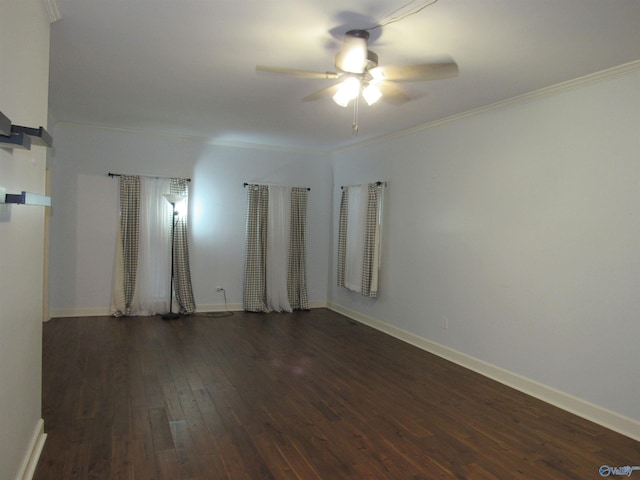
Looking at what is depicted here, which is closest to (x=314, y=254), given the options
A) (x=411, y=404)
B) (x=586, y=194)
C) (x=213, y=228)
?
(x=213, y=228)

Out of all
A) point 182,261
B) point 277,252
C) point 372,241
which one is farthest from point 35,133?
point 277,252

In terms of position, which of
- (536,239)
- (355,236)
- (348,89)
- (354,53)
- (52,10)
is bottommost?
(355,236)

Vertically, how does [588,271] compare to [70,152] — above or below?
below

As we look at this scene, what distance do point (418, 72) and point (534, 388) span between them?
2.69 meters

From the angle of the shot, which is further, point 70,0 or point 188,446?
point 188,446

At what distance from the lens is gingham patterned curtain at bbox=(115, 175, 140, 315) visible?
5.64 m

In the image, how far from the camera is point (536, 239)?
355 cm

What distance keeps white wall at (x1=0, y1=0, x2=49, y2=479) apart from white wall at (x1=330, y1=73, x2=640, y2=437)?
3.51 m

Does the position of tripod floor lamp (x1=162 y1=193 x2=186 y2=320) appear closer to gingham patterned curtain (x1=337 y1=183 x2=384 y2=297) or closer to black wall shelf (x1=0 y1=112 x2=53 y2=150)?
gingham patterned curtain (x1=337 y1=183 x2=384 y2=297)

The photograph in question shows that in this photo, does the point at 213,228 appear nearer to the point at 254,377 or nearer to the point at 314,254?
the point at 314,254

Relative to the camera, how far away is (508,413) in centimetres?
316

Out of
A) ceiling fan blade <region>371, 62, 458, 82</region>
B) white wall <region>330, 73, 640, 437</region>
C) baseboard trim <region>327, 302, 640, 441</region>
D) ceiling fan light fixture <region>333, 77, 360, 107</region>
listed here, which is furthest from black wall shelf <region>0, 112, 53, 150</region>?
baseboard trim <region>327, 302, 640, 441</region>

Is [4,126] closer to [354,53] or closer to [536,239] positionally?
[354,53]

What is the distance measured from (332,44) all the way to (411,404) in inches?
103
